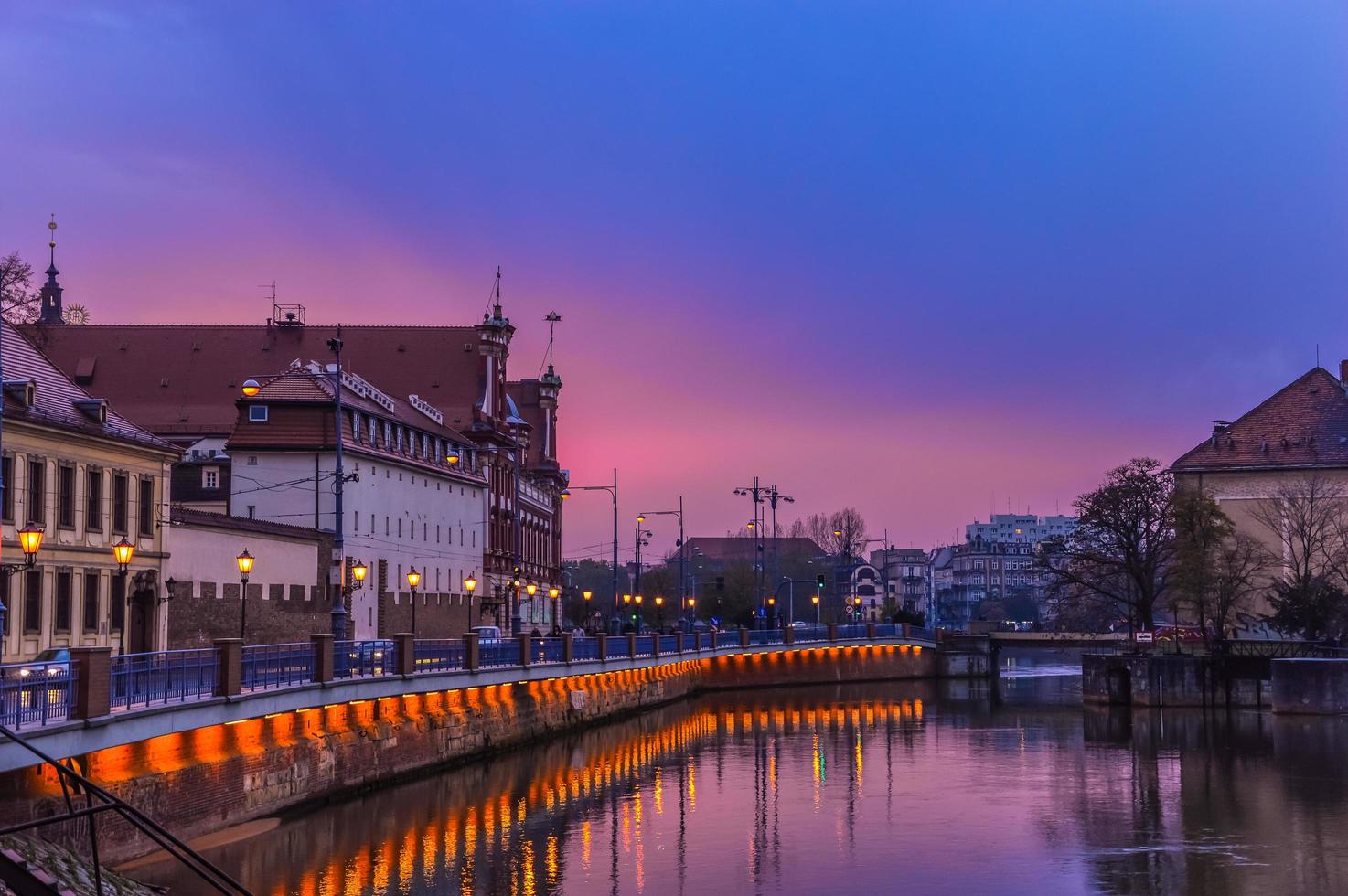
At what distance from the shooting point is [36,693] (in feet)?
84.3

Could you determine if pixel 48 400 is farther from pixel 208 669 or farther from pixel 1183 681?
pixel 1183 681

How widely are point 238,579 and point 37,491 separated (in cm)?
1334

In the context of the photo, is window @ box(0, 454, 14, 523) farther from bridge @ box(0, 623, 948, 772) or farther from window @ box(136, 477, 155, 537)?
bridge @ box(0, 623, 948, 772)

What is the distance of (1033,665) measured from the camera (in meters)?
162

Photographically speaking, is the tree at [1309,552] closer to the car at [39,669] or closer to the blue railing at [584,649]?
the blue railing at [584,649]

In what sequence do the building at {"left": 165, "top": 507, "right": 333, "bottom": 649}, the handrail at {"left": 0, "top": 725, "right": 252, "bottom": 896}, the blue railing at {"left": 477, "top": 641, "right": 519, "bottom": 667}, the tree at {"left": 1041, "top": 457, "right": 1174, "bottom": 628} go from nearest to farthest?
1. the handrail at {"left": 0, "top": 725, "right": 252, "bottom": 896}
2. the building at {"left": 165, "top": 507, "right": 333, "bottom": 649}
3. the blue railing at {"left": 477, "top": 641, "right": 519, "bottom": 667}
4. the tree at {"left": 1041, "top": 457, "right": 1174, "bottom": 628}

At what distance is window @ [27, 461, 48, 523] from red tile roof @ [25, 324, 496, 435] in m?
39.2

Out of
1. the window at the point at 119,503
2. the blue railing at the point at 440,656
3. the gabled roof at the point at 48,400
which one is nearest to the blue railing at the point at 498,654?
the blue railing at the point at 440,656

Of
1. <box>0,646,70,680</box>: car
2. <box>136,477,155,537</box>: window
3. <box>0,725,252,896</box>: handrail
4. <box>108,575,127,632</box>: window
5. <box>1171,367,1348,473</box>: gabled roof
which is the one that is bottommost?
<box>0,725,252,896</box>: handrail

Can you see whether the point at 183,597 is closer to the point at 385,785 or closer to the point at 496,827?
the point at 385,785

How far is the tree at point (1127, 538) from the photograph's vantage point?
91.8 m

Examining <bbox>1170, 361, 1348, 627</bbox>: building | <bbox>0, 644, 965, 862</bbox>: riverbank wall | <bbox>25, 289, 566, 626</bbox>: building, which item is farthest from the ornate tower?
<bbox>1170, 361, 1348, 627</bbox>: building

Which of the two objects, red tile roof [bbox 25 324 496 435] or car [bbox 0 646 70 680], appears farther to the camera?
red tile roof [bbox 25 324 496 435]

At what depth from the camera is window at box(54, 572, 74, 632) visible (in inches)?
1736
